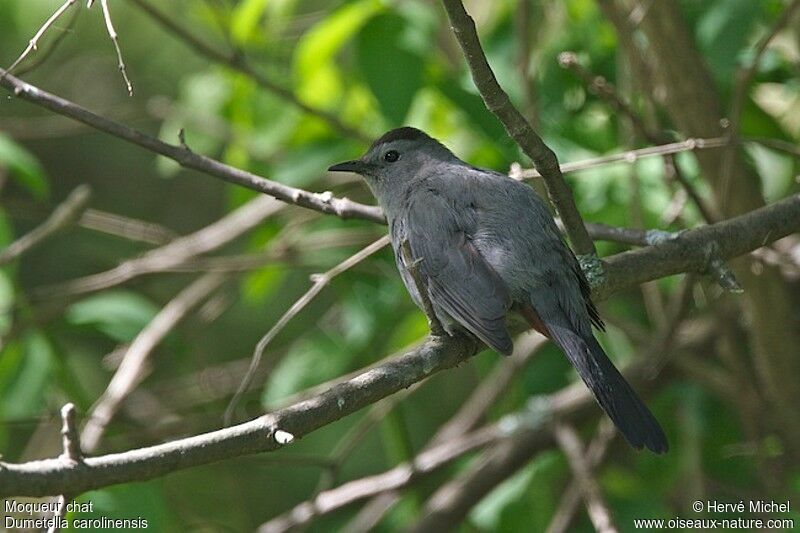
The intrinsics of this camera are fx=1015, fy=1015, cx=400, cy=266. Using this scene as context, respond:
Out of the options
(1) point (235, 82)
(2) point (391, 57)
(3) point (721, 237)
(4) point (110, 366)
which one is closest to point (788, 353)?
(3) point (721, 237)

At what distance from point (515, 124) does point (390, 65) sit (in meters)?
1.18

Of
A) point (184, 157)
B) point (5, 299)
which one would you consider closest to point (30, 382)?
point (5, 299)

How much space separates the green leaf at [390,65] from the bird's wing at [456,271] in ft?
1.07

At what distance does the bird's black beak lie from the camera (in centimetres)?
396

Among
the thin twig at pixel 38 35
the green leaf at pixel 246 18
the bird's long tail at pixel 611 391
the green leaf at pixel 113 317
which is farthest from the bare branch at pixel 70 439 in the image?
the green leaf at pixel 246 18

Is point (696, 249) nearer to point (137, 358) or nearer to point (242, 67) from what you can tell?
point (242, 67)

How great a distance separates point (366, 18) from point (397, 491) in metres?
2.05

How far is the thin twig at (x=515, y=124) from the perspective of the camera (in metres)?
2.36

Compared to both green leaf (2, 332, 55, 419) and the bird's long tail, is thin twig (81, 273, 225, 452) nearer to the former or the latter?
green leaf (2, 332, 55, 419)

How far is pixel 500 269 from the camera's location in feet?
10.7

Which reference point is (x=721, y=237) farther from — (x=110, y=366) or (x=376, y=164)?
(x=110, y=366)

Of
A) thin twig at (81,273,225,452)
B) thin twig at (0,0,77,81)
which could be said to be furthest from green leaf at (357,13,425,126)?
thin twig at (81,273,225,452)

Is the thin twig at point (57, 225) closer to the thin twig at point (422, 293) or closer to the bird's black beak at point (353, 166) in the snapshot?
the bird's black beak at point (353, 166)

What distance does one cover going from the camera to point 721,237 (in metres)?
2.92
